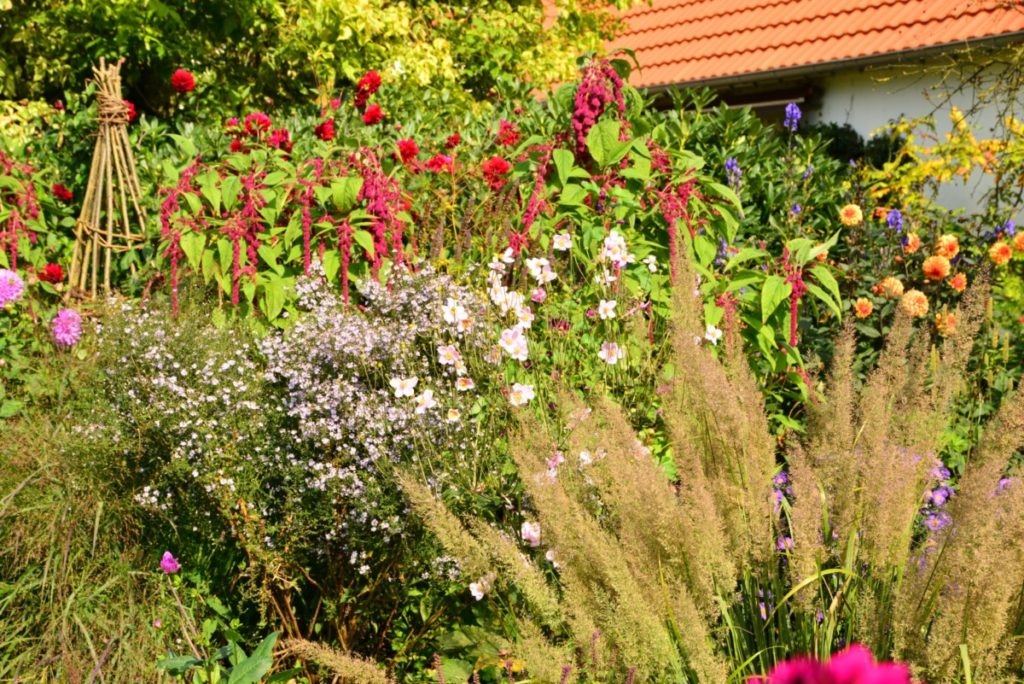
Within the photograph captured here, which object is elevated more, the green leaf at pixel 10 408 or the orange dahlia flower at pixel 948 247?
the orange dahlia flower at pixel 948 247

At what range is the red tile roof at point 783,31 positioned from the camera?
29.1 ft

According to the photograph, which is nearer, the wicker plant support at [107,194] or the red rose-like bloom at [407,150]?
the red rose-like bloom at [407,150]

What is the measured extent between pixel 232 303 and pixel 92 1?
4789 millimetres

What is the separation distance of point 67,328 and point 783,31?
27.1 feet

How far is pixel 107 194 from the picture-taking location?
5137mm

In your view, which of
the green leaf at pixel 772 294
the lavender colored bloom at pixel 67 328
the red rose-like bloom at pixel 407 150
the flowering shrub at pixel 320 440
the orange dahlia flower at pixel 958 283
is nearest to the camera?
the flowering shrub at pixel 320 440

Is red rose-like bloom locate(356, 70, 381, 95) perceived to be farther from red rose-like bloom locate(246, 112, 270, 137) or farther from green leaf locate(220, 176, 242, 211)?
green leaf locate(220, 176, 242, 211)

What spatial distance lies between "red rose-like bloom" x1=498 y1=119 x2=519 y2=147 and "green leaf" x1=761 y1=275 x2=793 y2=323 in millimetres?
1784

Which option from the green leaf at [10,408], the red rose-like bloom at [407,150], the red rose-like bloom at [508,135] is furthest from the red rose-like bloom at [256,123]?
the green leaf at [10,408]

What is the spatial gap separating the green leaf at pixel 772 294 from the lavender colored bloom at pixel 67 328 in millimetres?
2918

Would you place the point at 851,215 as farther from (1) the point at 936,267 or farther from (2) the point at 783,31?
(2) the point at 783,31

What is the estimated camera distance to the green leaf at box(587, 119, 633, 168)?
12.2 feet

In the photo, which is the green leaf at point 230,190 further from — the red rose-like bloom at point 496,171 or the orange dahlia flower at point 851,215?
the orange dahlia flower at point 851,215

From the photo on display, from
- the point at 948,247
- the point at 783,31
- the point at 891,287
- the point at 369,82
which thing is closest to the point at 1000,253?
the point at 948,247
